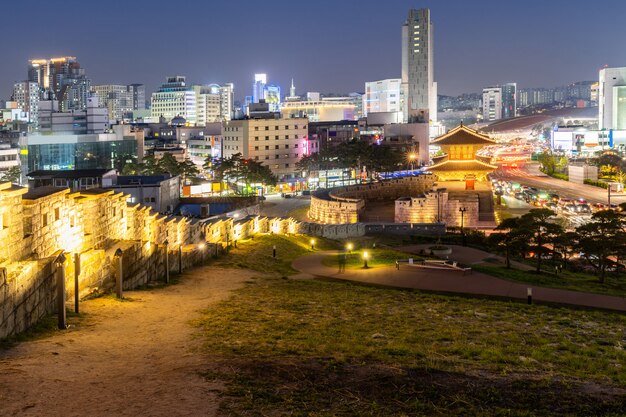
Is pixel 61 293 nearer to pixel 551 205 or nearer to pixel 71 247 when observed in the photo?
pixel 71 247

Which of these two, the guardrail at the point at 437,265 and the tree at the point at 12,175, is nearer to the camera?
the guardrail at the point at 437,265


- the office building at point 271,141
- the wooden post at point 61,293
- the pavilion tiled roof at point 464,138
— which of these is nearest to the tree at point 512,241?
the wooden post at point 61,293

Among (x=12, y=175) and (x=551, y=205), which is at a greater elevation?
(x=12, y=175)

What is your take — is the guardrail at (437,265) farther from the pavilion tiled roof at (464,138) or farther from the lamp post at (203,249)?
the pavilion tiled roof at (464,138)

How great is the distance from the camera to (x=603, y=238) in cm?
3659

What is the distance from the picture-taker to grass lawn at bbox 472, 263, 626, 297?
94.8 feet

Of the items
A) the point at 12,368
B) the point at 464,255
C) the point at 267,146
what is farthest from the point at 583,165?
the point at 12,368

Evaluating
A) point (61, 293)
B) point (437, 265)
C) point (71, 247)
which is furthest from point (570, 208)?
point (61, 293)

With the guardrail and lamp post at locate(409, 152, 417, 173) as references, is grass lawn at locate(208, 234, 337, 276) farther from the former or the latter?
lamp post at locate(409, 152, 417, 173)

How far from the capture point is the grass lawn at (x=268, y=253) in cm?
2942

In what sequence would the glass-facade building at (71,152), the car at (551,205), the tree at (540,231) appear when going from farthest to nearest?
1. the glass-facade building at (71,152)
2. the car at (551,205)
3. the tree at (540,231)

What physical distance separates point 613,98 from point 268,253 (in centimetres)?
15568

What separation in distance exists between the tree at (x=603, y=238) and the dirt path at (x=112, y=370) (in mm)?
26812

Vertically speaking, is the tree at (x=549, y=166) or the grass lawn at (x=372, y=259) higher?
the tree at (x=549, y=166)
